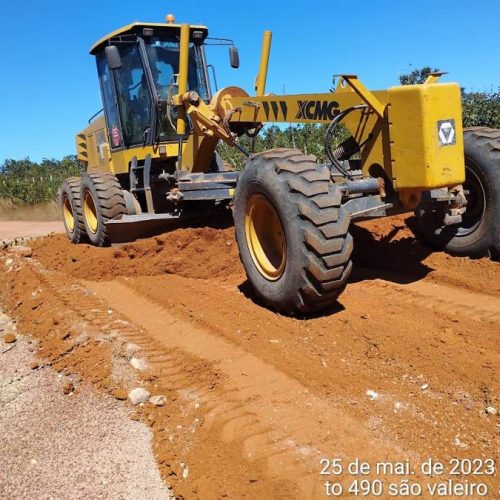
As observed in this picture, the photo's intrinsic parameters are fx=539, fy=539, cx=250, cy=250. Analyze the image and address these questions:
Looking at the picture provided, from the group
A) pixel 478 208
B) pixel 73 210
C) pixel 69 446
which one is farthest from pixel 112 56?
pixel 69 446

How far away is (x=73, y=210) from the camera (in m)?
9.73

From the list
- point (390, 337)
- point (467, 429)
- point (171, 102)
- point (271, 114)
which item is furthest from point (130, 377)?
point (171, 102)

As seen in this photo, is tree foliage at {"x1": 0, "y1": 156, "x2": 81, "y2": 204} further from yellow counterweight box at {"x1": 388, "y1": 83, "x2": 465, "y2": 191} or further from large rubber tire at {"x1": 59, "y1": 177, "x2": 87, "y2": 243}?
yellow counterweight box at {"x1": 388, "y1": 83, "x2": 465, "y2": 191}

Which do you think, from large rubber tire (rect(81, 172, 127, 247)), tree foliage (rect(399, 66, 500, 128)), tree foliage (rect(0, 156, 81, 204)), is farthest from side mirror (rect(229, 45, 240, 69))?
tree foliage (rect(0, 156, 81, 204))

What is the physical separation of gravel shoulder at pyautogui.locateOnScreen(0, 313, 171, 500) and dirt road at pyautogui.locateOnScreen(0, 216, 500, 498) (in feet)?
0.41

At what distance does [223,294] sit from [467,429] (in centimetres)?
328

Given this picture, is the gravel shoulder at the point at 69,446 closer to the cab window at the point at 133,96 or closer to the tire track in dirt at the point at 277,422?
the tire track in dirt at the point at 277,422

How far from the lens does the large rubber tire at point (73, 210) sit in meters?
9.68

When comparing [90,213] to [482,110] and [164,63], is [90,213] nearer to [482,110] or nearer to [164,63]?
[164,63]

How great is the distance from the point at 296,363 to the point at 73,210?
23.1ft

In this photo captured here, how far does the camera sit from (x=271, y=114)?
20.3ft

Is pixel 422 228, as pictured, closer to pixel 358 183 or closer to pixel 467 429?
pixel 358 183

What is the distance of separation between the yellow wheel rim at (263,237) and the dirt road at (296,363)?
1.49ft

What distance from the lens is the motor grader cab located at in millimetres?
4438
